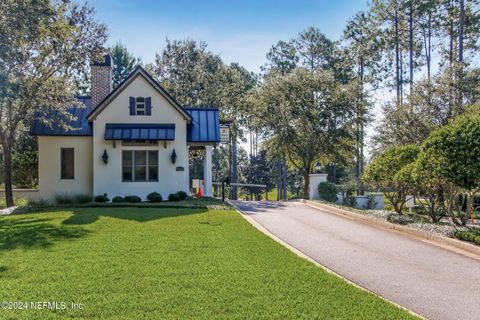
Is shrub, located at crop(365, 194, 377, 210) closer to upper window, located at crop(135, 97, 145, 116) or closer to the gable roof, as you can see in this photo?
the gable roof

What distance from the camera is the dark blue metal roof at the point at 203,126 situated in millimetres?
22422

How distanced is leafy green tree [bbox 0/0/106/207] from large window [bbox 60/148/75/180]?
1.61 metres

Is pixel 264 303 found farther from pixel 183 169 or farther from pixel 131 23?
pixel 183 169

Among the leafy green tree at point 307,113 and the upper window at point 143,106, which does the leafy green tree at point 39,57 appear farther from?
the leafy green tree at point 307,113

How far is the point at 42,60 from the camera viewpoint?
20188 mm

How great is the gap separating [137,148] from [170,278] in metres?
15.4

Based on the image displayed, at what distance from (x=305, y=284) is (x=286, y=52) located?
4363 cm

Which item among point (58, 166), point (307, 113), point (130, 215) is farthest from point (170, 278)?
point (307, 113)

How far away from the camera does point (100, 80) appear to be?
2292 cm

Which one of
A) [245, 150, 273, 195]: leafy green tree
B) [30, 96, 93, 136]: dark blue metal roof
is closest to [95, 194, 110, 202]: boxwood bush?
[30, 96, 93, 136]: dark blue metal roof

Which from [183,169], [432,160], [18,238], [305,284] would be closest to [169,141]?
[183,169]

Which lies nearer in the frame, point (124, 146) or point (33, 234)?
point (33, 234)

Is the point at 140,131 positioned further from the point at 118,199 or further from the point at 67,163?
the point at 67,163

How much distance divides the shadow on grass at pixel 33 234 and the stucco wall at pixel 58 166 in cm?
865
